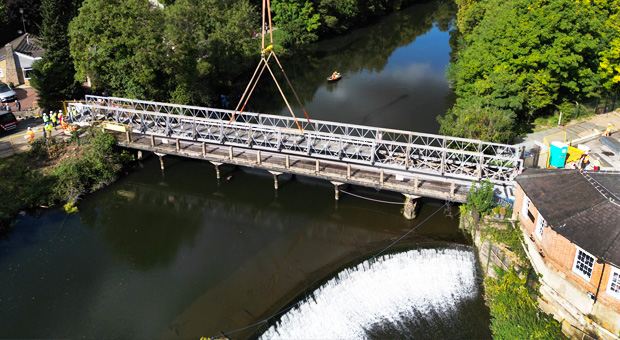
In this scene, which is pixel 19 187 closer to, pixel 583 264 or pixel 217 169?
pixel 217 169

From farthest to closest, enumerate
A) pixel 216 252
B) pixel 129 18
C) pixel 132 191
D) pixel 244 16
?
1. pixel 244 16
2. pixel 129 18
3. pixel 132 191
4. pixel 216 252

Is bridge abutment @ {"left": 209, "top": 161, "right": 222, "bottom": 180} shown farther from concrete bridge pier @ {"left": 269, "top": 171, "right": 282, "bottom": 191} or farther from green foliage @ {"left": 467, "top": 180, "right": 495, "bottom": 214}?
green foliage @ {"left": 467, "top": 180, "right": 495, "bottom": 214}

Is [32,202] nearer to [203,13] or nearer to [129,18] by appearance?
[129,18]

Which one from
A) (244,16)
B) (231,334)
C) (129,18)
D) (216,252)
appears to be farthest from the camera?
(244,16)

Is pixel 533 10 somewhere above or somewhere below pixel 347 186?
above

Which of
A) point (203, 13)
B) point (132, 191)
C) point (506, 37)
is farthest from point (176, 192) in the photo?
point (506, 37)

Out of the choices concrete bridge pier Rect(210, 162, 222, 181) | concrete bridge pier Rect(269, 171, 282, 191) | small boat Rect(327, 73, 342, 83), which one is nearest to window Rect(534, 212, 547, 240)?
concrete bridge pier Rect(269, 171, 282, 191)
